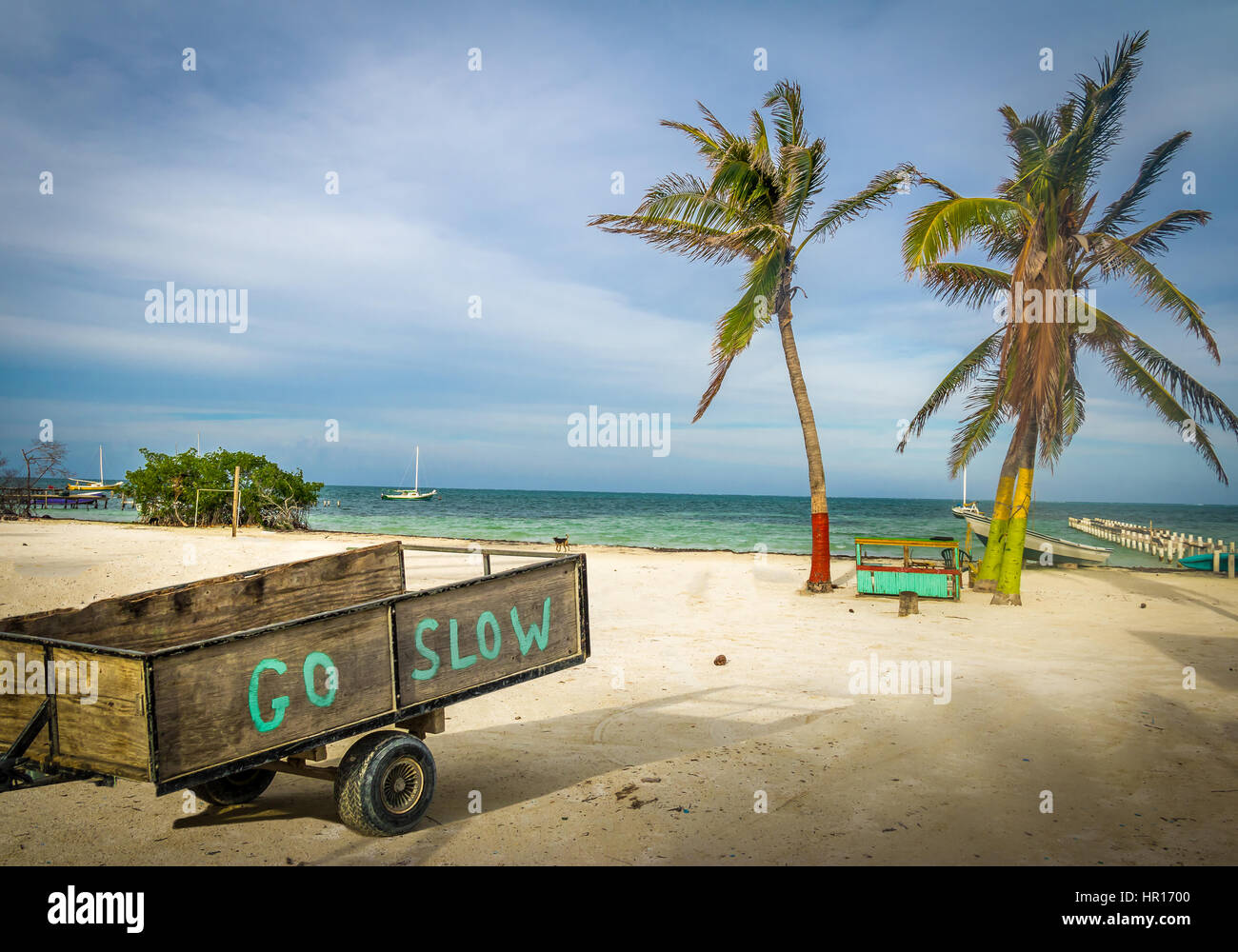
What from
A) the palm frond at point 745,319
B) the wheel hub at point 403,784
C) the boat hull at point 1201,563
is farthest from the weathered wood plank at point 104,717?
the boat hull at point 1201,563

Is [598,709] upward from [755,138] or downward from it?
downward

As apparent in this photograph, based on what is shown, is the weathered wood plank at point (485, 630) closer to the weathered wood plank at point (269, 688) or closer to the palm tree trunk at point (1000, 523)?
the weathered wood plank at point (269, 688)

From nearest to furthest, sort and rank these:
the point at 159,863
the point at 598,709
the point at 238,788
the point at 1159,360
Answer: the point at 159,863 → the point at 238,788 → the point at 598,709 → the point at 1159,360

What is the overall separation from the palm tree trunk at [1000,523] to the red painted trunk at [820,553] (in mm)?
3039

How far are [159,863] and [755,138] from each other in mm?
14417

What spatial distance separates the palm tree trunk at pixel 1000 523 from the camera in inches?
557

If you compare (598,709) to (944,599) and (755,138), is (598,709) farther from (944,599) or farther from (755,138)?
(755,138)

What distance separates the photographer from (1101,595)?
15008 millimetres

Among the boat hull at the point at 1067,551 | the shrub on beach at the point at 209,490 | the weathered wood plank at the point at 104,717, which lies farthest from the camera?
the shrub on beach at the point at 209,490

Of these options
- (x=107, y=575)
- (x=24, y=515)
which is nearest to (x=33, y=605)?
(x=107, y=575)
